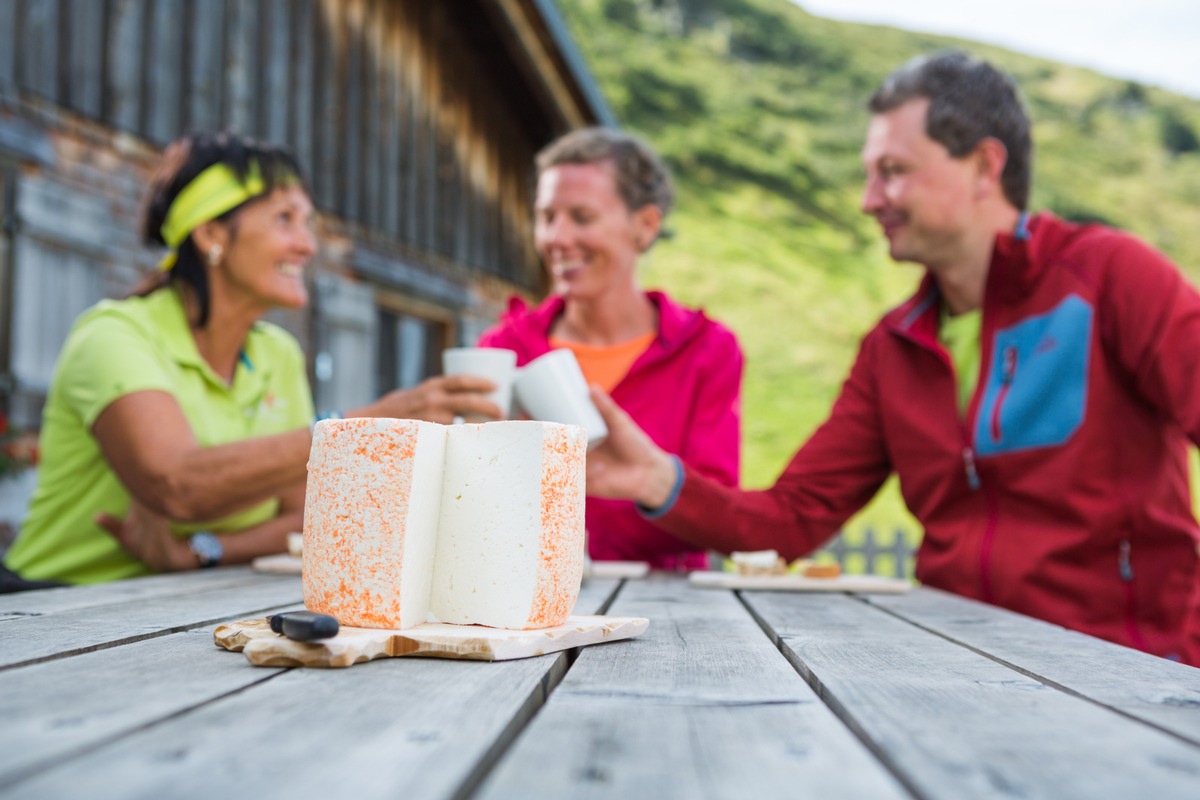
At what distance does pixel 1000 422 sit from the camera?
2.21 metres

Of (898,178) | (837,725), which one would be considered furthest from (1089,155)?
(837,725)

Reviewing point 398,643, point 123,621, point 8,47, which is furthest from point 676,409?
point 8,47

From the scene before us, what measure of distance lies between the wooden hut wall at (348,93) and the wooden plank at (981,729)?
398 cm

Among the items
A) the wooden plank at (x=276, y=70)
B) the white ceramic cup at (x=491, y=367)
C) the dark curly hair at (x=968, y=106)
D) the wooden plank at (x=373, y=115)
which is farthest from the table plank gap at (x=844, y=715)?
the wooden plank at (x=373, y=115)

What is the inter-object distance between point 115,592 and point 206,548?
0.62 metres

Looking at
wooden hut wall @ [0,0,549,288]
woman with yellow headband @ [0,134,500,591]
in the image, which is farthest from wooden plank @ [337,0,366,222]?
woman with yellow headband @ [0,134,500,591]

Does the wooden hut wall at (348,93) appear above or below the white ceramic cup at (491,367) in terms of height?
above

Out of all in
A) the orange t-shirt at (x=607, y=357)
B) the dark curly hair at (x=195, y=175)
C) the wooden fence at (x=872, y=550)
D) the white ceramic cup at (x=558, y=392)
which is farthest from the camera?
the wooden fence at (x=872, y=550)

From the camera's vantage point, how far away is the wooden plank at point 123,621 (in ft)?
3.18

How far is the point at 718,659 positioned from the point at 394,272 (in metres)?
5.50

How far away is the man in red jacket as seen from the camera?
2082 mm

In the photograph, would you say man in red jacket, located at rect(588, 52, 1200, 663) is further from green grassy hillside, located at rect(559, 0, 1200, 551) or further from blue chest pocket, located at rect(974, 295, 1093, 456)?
green grassy hillside, located at rect(559, 0, 1200, 551)

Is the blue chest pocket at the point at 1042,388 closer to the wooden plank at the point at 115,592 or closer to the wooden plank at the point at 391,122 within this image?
the wooden plank at the point at 115,592

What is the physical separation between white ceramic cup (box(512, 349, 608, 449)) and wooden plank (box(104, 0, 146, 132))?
3304mm
